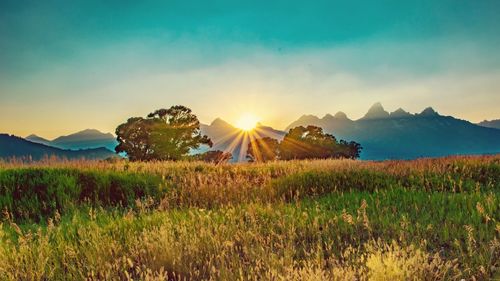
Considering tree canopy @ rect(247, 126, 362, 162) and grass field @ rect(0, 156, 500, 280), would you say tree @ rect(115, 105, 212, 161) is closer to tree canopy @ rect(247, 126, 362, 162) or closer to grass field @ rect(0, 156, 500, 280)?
tree canopy @ rect(247, 126, 362, 162)

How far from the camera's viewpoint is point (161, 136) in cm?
5025

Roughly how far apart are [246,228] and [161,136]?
150ft

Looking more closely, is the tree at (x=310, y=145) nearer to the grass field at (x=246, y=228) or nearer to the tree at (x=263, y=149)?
the tree at (x=263, y=149)

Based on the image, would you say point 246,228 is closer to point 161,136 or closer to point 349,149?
point 161,136

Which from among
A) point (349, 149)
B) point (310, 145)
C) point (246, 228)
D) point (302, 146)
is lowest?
point (246, 228)

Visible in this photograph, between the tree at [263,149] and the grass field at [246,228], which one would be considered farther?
the tree at [263,149]

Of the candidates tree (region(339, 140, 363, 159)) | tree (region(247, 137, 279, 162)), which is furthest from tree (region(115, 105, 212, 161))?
tree (region(339, 140, 363, 159))

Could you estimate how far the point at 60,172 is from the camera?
1111 cm

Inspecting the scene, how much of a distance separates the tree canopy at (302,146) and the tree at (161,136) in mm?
11065

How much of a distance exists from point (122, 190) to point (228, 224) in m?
5.50

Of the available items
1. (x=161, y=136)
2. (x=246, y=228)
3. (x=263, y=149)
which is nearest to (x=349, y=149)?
(x=263, y=149)

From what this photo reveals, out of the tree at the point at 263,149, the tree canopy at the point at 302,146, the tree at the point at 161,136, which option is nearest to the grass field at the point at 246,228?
the tree at the point at 161,136

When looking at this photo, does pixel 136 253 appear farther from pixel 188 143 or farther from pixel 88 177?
pixel 188 143

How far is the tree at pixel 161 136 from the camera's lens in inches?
1906
